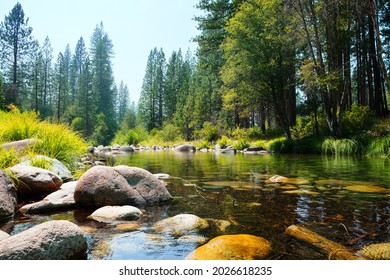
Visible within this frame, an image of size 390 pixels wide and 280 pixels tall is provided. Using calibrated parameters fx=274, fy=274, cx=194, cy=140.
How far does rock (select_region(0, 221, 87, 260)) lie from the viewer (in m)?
1.76

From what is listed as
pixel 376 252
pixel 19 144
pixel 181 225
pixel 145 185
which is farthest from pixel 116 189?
pixel 376 252

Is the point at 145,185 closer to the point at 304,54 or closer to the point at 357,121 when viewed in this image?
the point at 357,121

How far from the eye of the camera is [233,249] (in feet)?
6.81

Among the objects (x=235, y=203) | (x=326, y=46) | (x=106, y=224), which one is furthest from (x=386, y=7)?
(x=106, y=224)

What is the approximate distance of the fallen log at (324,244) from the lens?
1981 millimetres

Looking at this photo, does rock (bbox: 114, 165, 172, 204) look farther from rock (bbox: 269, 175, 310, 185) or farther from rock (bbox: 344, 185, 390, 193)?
rock (bbox: 344, 185, 390, 193)

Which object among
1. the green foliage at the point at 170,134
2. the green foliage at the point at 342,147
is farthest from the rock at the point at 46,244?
the green foliage at the point at 170,134

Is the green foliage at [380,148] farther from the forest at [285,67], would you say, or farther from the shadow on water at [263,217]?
the shadow on water at [263,217]

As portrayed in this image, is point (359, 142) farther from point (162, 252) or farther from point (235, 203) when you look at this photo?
point (162, 252)

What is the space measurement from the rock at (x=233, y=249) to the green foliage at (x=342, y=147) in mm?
10937

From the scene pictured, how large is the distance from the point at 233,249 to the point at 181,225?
2.75ft

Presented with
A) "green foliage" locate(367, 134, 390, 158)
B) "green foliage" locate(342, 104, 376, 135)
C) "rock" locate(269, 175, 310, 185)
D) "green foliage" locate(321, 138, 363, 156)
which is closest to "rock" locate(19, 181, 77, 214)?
"rock" locate(269, 175, 310, 185)

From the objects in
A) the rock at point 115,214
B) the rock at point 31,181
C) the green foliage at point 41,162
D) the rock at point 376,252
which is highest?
the green foliage at point 41,162
